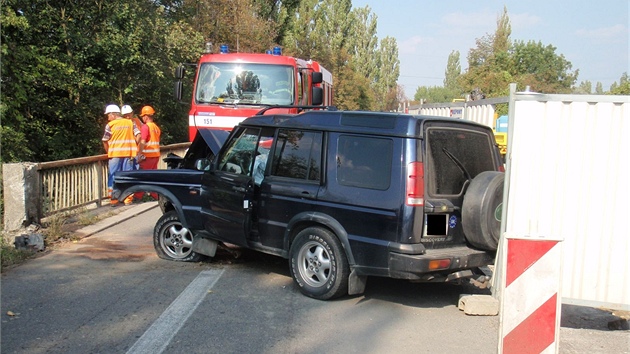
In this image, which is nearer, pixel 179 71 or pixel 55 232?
pixel 55 232

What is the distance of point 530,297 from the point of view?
3.82 meters

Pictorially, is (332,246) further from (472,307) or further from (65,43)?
(65,43)

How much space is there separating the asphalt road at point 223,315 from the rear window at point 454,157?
1.28m

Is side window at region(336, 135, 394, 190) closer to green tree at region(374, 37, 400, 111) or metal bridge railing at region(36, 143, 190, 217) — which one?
metal bridge railing at region(36, 143, 190, 217)

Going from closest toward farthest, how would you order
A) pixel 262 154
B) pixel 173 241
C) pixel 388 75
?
pixel 262 154 → pixel 173 241 → pixel 388 75

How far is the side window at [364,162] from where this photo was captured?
5516mm

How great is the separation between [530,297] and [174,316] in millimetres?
3158

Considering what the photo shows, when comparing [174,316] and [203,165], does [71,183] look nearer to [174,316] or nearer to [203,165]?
[203,165]

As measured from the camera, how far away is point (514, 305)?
12.6 feet

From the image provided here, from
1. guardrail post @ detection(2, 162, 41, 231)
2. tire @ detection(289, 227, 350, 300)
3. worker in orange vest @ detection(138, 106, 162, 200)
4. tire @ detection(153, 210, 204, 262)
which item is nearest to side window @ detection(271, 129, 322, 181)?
tire @ detection(289, 227, 350, 300)

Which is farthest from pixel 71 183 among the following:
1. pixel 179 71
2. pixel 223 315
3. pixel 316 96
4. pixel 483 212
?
pixel 483 212

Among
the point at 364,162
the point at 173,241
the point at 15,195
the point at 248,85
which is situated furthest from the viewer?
the point at 248,85

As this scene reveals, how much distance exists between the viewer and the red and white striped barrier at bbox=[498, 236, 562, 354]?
381 cm

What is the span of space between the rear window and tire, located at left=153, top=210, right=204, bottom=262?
3.36m
